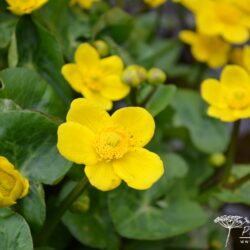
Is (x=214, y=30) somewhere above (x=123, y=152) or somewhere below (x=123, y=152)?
below

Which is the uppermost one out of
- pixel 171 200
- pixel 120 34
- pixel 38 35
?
pixel 38 35

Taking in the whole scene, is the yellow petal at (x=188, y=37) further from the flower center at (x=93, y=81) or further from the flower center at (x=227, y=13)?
the flower center at (x=93, y=81)

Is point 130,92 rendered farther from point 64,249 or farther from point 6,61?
point 64,249

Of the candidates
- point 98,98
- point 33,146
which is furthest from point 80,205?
point 98,98

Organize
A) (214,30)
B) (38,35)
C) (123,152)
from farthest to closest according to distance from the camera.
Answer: (214,30)
(38,35)
(123,152)

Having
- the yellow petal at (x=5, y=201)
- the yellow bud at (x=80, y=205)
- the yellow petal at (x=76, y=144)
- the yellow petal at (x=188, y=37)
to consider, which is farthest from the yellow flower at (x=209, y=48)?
the yellow petal at (x=5, y=201)

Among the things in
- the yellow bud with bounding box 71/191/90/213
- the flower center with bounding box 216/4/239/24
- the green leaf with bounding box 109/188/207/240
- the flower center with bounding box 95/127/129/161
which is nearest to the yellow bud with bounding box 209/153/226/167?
the green leaf with bounding box 109/188/207/240

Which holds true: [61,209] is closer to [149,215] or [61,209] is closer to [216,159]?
[149,215]

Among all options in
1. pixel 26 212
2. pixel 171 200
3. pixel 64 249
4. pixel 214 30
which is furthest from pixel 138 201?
pixel 214 30
